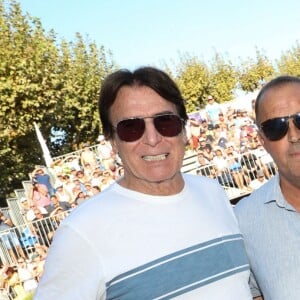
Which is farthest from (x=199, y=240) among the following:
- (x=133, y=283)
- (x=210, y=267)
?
(x=133, y=283)

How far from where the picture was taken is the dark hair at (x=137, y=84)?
2256 millimetres

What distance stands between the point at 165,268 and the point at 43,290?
511 millimetres

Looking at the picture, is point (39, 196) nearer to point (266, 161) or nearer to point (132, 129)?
point (266, 161)

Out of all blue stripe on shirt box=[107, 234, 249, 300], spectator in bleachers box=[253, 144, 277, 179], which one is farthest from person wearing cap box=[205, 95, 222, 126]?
blue stripe on shirt box=[107, 234, 249, 300]

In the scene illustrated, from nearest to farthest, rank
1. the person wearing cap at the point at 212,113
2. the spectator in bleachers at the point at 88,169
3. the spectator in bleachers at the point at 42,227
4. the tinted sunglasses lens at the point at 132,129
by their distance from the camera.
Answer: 1. the tinted sunglasses lens at the point at 132,129
2. the spectator in bleachers at the point at 42,227
3. the spectator in bleachers at the point at 88,169
4. the person wearing cap at the point at 212,113

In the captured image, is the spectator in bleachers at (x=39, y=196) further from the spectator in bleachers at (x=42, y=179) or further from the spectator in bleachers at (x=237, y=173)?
the spectator in bleachers at (x=237, y=173)

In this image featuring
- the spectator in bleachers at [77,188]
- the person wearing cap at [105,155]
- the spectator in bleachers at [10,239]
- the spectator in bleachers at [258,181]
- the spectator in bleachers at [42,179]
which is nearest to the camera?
the spectator in bleachers at [10,239]

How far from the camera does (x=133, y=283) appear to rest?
1.95 metres

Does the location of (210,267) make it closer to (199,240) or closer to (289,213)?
(199,240)

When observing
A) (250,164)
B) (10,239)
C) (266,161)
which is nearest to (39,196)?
(10,239)

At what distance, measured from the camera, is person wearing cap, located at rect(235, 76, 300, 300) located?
2229 millimetres

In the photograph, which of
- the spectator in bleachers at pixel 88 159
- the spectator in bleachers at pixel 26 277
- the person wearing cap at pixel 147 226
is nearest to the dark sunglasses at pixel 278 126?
the person wearing cap at pixel 147 226

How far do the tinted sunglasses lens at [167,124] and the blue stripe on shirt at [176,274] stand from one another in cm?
55

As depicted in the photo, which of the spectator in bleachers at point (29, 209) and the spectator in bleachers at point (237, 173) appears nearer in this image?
the spectator in bleachers at point (29, 209)
